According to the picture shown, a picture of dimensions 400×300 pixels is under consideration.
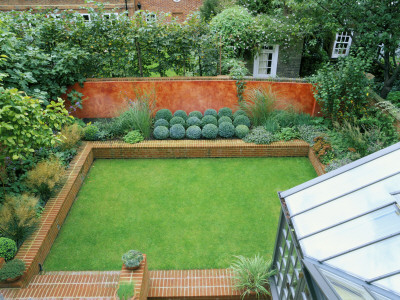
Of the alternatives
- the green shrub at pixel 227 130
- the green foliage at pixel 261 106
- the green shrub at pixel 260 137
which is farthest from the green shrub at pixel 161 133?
the green foliage at pixel 261 106

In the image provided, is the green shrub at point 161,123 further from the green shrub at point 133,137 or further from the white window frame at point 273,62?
the white window frame at point 273,62

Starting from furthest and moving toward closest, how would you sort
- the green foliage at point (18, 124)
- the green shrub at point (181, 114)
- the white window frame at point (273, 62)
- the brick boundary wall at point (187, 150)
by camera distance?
1. the white window frame at point (273, 62)
2. the green shrub at point (181, 114)
3. the brick boundary wall at point (187, 150)
4. the green foliage at point (18, 124)

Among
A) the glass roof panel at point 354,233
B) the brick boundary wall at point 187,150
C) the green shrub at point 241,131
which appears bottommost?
the brick boundary wall at point 187,150

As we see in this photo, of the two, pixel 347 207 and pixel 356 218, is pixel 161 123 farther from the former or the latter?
pixel 356 218

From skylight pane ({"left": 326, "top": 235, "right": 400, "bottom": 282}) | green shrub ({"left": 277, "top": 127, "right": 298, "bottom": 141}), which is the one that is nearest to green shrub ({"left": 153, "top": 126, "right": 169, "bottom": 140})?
green shrub ({"left": 277, "top": 127, "right": 298, "bottom": 141})

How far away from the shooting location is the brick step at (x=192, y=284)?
4.68 metres

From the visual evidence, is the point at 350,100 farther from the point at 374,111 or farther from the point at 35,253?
the point at 35,253

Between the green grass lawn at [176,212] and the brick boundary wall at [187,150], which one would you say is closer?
the green grass lawn at [176,212]

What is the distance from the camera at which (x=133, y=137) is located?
27.1ft

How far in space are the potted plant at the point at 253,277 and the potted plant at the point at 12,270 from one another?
3.15m

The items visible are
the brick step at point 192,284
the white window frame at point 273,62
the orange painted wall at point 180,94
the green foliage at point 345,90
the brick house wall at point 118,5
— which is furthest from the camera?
the brick house wall at point 118,5

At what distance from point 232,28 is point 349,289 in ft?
32.4

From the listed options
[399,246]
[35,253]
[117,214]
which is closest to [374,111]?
[399,246]

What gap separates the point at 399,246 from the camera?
2.58 m
